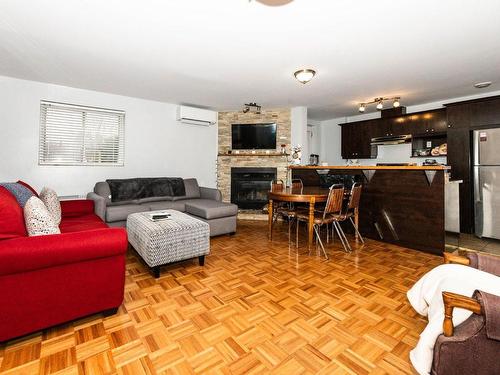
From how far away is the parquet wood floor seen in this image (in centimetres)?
138

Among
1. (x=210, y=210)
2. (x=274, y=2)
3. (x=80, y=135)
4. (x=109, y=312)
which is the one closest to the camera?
(x=109, y=312)

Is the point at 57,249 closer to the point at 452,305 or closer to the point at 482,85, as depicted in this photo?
the point at 452,305

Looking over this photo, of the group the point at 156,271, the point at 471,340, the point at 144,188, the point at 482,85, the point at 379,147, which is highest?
the point at 482,85

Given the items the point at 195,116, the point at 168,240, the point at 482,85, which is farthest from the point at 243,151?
the point at 482,85

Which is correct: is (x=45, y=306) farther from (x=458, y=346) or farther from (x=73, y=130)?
(x=73, y=130)

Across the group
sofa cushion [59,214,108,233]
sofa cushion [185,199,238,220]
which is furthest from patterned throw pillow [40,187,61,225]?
sofa cushion [185,199,238,220]

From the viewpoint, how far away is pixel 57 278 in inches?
62.2

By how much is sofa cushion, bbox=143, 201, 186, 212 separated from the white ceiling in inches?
72.8

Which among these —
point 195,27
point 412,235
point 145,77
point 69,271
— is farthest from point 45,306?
point 412,235

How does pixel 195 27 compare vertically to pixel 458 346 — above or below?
above

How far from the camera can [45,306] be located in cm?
156

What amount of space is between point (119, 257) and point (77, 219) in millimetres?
1774

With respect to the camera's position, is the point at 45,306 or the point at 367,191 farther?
the point at 367,191

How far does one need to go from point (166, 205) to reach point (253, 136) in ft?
8.25
